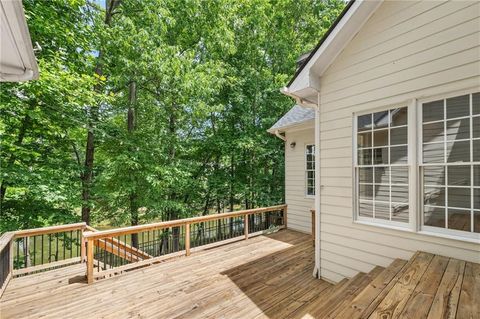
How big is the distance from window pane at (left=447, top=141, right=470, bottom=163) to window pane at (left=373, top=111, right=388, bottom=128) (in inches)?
32.3

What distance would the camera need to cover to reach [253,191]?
10.1m

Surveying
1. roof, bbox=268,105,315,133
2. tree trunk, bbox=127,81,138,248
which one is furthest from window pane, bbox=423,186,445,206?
tree trunk, bbox=127,81,138,248

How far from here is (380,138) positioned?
354cm

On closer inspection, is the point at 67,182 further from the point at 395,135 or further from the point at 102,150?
the point at 395,135

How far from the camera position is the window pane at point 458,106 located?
8.92ft

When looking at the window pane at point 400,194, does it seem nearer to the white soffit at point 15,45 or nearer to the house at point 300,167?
the house at point 300,167

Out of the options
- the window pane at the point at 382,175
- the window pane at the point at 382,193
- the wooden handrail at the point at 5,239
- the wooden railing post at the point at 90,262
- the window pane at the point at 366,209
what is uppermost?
the window pane at the point at 382,175

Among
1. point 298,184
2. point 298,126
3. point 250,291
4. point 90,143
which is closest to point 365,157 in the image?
point 250,291

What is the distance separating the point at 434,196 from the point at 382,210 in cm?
68

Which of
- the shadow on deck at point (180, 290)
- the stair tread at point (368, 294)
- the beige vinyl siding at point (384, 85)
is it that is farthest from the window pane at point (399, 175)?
the shadow on deck at point (180, 290)

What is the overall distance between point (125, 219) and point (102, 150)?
269cm

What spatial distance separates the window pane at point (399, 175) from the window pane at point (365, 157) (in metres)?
0.36

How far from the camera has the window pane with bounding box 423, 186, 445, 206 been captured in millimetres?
2955

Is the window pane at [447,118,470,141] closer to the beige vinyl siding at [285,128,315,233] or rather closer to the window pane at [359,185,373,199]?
the window pane at [359,185,373,199]
